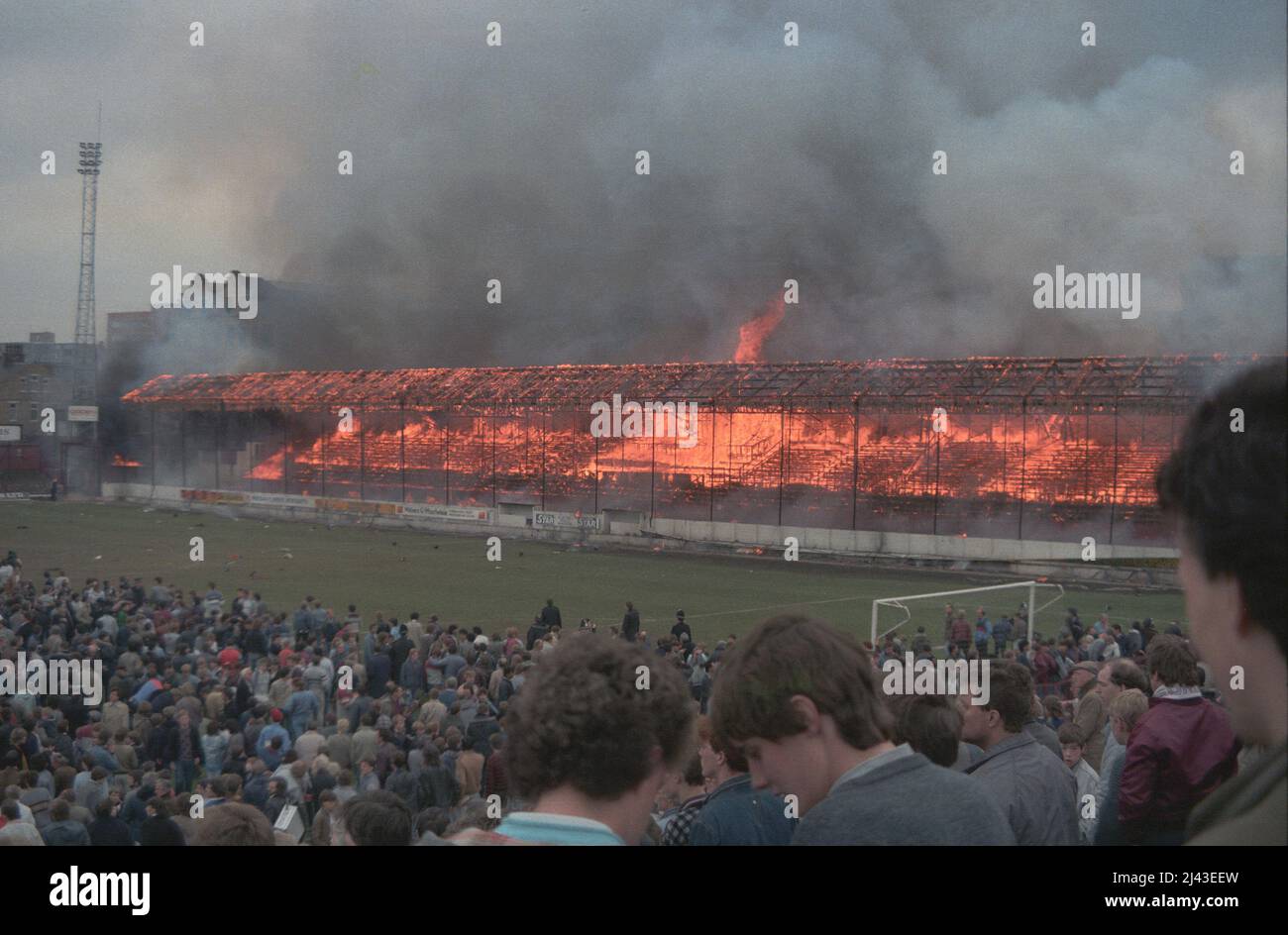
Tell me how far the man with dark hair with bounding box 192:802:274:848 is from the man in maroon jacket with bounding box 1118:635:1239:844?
3.08m

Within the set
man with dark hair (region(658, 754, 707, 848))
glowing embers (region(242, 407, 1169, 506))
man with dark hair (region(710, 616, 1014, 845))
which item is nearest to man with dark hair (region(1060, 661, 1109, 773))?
man with dark hair (region(658, 754, 707, 848))

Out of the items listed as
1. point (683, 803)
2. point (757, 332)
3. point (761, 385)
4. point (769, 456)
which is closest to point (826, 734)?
point (683, 803)

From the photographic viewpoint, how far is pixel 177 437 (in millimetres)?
55438

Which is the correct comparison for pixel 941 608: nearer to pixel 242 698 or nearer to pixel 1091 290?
pixel 242 698

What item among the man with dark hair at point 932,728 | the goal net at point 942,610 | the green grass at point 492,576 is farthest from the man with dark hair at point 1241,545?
the green grass at point 492,576

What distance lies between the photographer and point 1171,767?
4.07 meters

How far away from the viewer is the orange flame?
64.8 m

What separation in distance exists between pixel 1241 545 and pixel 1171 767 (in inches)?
124

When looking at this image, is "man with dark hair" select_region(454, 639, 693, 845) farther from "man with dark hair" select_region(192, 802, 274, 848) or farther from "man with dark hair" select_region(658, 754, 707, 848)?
"man with dark hair" select_region(192, 802, 274, 848)

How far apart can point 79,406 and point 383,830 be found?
51875mm

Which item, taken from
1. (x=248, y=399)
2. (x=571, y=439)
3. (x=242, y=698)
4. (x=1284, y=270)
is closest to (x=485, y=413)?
(x=571, y=439)
